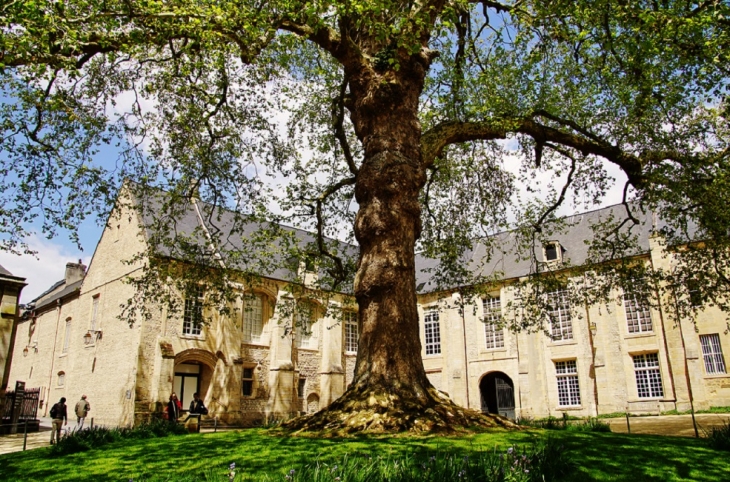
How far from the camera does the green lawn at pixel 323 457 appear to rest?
17.8 feet

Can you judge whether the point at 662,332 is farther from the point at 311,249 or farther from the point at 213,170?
the point at 213,170

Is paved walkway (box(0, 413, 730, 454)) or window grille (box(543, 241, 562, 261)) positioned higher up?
window grille (box(543, 241, 562, 261))

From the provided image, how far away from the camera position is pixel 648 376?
88.2 ft

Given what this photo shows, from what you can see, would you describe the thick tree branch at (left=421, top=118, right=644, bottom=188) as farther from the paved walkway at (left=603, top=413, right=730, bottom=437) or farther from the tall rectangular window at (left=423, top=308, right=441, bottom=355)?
the tall rectangular window at (left=423, top=308, right=441, bottom=355)

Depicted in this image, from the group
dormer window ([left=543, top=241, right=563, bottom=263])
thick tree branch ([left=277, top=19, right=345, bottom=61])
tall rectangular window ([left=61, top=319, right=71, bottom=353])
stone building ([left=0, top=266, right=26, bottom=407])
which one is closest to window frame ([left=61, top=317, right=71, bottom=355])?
tall rectangular window ([left=61, top=319, right=71, bottom=353])

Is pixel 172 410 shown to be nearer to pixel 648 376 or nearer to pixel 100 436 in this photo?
pixel 100 436

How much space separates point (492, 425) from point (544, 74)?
31.3 ft

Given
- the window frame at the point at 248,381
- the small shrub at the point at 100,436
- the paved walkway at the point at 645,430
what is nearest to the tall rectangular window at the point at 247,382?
the window frame at the point at 248,381

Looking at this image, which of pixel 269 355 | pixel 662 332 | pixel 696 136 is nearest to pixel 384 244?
pixel 696 136

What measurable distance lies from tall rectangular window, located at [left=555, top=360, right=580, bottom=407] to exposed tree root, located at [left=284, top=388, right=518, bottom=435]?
22.9 m

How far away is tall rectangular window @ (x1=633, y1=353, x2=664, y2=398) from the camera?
26.5 meters

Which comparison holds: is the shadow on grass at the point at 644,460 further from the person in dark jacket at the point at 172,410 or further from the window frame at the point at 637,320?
the window frame at the point at 637,320

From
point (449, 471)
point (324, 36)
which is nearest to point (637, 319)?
point (324, 36)

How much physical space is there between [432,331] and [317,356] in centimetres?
871
